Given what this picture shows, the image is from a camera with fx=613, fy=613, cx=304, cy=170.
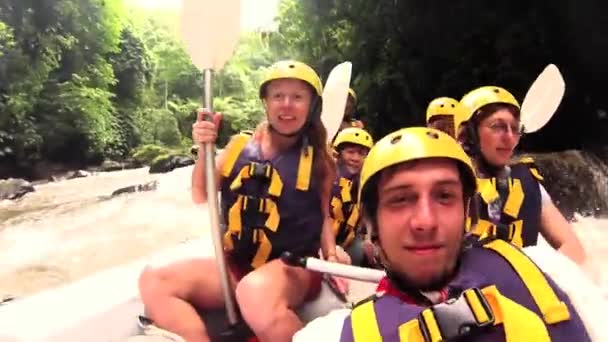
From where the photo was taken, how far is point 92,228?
4.86 metres

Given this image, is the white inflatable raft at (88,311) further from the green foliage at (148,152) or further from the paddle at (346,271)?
the green foliage at (148,152)

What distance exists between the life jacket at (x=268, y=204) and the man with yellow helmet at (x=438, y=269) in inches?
29.2

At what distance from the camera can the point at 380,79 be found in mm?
6980

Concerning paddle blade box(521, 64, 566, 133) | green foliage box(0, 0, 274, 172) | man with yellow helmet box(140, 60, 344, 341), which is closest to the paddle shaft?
man with yellow helmet box(140, 60, 344, 341)

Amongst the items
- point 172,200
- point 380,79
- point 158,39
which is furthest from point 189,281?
point 380,79

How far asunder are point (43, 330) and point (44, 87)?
396cm

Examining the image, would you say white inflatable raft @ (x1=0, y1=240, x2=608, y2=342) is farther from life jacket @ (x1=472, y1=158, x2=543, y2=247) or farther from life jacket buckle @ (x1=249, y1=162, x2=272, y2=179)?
life jacket @ (x1=472, y1=158, x2=543, y2=247)

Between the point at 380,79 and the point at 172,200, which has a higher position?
the point at 380,79

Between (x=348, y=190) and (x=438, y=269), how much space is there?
1.69 m

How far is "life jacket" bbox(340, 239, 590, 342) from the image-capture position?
605mm

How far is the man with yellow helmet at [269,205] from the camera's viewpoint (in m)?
1.35

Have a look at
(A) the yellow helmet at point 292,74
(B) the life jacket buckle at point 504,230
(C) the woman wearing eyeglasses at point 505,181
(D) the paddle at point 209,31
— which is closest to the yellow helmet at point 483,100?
(C) the woman wearing eyeglasses at point 505,181

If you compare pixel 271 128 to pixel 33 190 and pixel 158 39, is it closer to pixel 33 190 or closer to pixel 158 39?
pixel 33 190

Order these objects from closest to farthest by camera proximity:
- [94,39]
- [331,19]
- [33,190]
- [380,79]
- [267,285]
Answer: [267,285] → [33,190] → [94,39] → [380,79] → [331,19]
